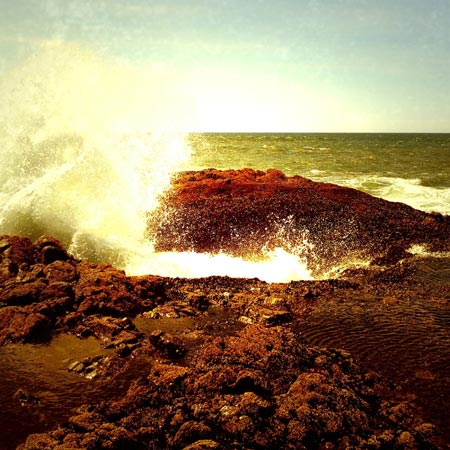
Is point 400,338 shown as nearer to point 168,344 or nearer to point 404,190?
point 168,344

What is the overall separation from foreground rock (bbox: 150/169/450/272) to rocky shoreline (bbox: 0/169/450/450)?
146 millimetres

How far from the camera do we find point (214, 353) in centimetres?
475

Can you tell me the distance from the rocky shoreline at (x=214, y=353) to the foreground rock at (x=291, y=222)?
15 cm

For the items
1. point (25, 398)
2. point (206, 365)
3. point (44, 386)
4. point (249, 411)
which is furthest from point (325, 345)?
point (25, 398)

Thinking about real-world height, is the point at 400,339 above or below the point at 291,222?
below

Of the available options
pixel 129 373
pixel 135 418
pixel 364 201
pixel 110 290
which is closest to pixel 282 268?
pixel 110 290

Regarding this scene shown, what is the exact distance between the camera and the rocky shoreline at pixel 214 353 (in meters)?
3.54

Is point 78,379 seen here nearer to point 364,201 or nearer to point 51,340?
point 51,340

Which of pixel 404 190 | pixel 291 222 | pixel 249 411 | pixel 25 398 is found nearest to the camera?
pixel 249 411

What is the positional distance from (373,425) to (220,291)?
4.14 m

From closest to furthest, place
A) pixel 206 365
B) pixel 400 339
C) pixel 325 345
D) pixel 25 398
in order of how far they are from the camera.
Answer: pixel 25 398 → pixel 206 365 → pixel 325 345 → pixel 400 339

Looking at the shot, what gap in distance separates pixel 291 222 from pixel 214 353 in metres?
8.35

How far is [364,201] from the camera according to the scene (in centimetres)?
1519

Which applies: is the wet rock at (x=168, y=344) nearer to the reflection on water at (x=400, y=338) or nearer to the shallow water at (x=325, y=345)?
the shallow water at (x=325, y=345)
